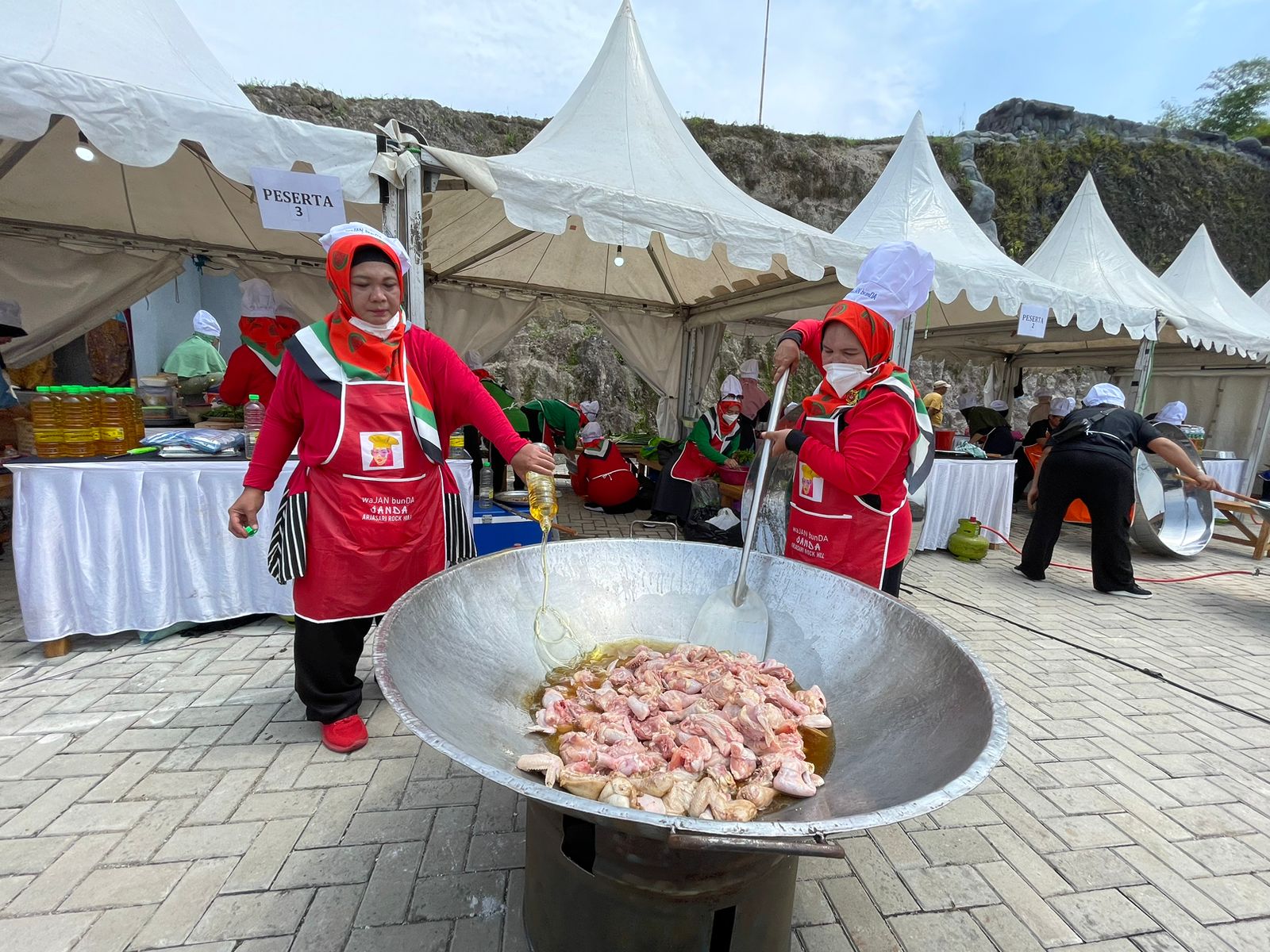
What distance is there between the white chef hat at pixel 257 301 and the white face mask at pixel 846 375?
4099mm

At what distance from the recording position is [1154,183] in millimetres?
22297

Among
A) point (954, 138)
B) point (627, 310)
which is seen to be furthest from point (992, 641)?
point (954, 138)

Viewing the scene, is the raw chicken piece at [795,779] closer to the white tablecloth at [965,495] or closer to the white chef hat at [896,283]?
the white chef hat at [896,283]

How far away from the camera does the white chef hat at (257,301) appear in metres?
4.14

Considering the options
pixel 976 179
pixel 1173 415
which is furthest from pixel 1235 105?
pixel 1173 415

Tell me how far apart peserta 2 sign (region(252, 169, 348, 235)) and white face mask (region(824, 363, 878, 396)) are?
95.6 inches

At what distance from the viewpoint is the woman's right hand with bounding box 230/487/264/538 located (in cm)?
205

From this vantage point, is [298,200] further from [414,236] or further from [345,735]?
[345,735]

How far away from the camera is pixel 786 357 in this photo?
242 centimetres

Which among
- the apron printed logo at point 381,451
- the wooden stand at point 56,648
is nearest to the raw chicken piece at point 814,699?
the apron printed logo at point 381,451

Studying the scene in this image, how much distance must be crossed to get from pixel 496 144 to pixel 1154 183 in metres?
25.4

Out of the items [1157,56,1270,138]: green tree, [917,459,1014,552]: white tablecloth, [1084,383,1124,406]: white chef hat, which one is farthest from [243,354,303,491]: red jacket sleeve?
[1157,56,1270,138]: green tree

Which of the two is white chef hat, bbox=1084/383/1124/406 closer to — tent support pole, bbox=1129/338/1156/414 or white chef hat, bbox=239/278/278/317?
tent support pole, bbox=1129/338/1156/414

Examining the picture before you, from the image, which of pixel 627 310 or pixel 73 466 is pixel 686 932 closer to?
pixel 73 466
